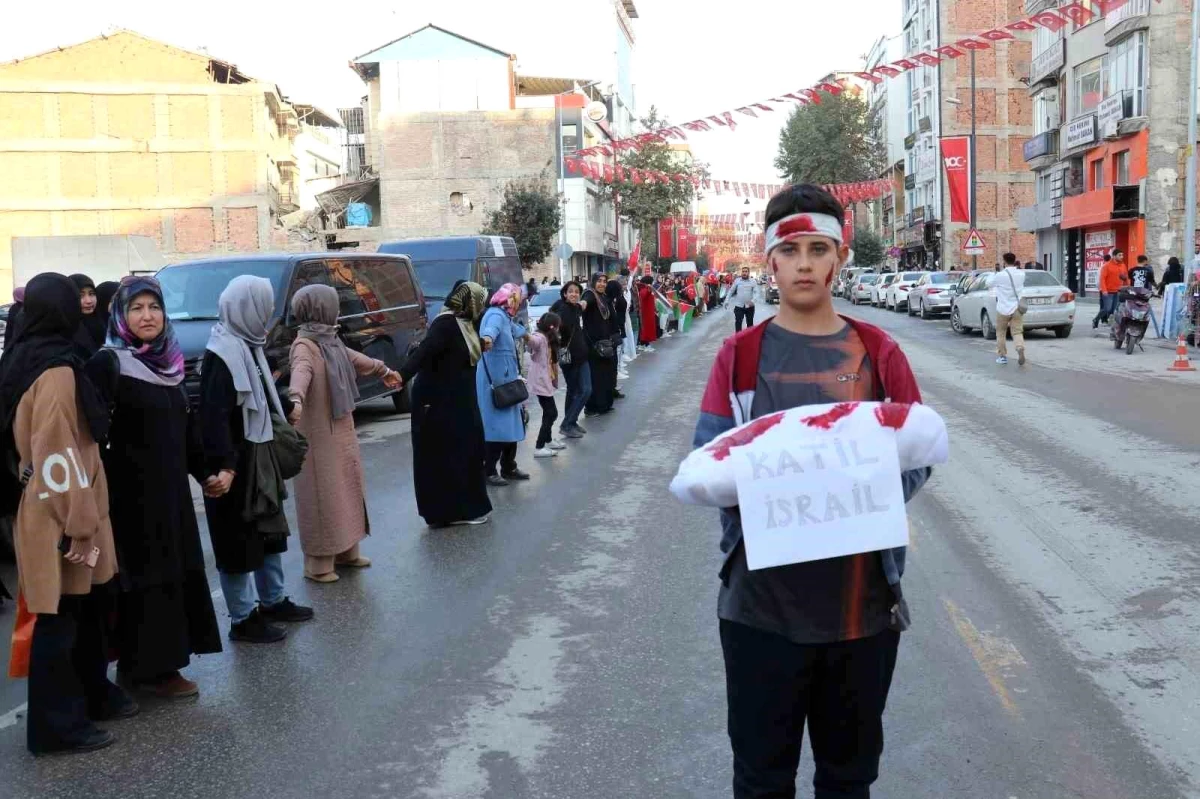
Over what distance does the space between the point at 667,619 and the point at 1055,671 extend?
1839 mm

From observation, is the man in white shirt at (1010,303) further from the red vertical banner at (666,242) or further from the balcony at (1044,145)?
the red vertical banner at (666,242)

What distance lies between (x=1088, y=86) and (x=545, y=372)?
39.9m

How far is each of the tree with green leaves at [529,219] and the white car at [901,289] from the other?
15879 mm

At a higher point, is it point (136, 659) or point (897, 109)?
point (897, 109)

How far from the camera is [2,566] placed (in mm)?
5410

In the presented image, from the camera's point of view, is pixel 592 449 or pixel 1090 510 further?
pixel 592 449

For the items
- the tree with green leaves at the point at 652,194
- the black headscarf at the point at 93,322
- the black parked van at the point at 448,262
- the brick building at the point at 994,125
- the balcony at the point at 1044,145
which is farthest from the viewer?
the brick building at the point at 994,125

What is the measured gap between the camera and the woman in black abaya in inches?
584

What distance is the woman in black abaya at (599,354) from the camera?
14.8 m

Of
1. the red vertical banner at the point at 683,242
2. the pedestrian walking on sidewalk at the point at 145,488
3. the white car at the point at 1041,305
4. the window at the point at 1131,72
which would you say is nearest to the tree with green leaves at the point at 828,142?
the red vertical banner at the point at 683,242

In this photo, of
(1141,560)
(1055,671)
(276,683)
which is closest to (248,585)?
(276,683)

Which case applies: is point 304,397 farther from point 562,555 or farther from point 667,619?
point 667,619

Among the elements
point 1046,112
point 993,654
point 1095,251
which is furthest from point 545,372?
point 1046,112

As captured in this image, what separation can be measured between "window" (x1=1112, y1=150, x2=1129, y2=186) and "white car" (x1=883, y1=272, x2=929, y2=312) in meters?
7.37
